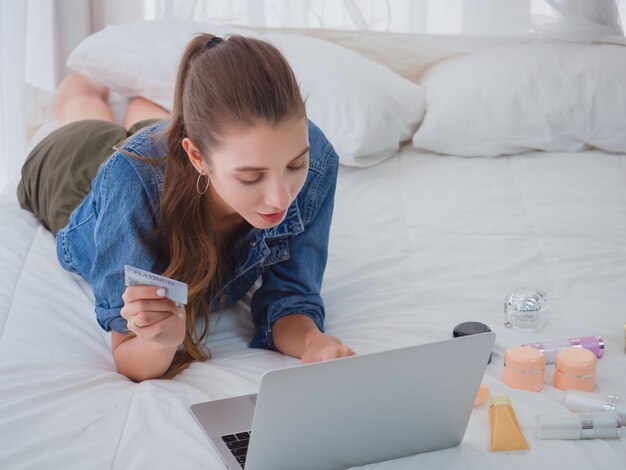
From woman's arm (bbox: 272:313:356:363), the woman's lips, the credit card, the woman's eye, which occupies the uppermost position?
the woman's eye

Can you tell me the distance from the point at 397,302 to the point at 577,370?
37 cm

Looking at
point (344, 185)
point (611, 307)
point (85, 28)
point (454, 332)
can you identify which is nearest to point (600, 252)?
point (611, 307)

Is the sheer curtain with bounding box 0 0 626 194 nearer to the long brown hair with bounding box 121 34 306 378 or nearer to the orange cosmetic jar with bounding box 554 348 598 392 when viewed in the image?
the long brown hair with bounding box 121 34 306 378

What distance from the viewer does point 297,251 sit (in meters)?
1.49

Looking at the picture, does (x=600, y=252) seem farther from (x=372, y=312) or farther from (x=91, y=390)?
(x=91, y=390)

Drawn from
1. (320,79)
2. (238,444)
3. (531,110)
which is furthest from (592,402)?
(320,79)

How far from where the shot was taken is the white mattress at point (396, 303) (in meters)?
Result: 1.12

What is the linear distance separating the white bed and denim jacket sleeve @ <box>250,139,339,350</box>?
0.05m

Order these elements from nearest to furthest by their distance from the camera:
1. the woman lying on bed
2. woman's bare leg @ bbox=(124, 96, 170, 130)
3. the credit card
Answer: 1. the credit card
2. the woman lying on bed
3. woman's bare leg @ bbox=(124, 96, 170, 130)

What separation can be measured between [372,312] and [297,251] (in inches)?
6.7

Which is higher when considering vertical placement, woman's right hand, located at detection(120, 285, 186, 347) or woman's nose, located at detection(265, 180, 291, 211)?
woman's nose, located at detection(265, 180, 291, 211)

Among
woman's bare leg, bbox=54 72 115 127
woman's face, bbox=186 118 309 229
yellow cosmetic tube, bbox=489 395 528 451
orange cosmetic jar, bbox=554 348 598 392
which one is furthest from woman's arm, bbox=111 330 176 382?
woman's bare leg, bbox=54 72 115 127

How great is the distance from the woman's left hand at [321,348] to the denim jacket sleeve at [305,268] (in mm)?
92

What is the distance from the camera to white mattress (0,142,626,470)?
1115mm
